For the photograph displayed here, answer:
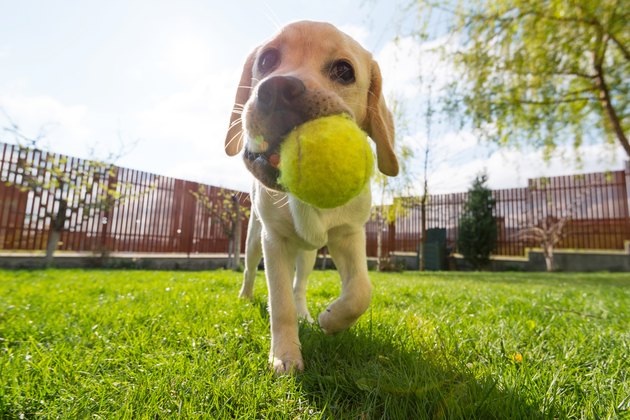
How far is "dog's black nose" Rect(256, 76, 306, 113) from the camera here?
1.42 m

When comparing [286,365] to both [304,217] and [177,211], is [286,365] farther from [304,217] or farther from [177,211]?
[177,211]

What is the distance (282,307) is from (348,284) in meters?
0.42

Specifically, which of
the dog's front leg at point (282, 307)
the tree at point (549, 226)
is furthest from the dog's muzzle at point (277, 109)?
the tree at point (549, 226)

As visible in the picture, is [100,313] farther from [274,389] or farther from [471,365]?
[471,365]

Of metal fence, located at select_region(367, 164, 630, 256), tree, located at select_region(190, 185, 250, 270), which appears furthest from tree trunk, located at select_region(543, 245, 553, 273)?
tree, located at select_region(190, 185, 250, 270)

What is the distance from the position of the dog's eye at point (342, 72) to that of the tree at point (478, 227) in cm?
1565

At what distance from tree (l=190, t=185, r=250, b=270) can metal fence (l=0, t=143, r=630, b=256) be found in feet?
0.20

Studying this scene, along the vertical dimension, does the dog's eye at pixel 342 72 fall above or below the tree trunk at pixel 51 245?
above

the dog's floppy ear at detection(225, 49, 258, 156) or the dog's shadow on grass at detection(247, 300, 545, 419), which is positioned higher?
the dog's floppy ear at detection(225, 49, 258, 156)

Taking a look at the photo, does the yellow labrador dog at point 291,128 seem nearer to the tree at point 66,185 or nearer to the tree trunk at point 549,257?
the tree at point 66,185

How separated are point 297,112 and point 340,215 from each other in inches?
30.3

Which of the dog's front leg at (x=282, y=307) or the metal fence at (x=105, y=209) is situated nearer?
the dog's front leg at (x=282, y=307)

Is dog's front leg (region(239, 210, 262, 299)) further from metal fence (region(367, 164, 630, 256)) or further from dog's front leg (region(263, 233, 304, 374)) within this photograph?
metal fence (region(367, 164, 630, 256))

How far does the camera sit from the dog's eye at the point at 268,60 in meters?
2.01
